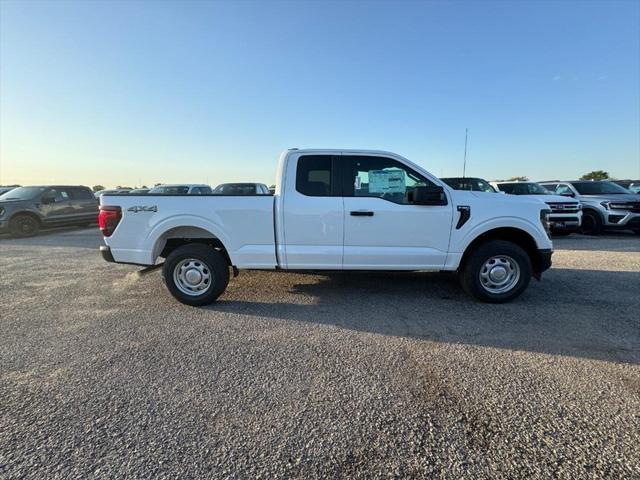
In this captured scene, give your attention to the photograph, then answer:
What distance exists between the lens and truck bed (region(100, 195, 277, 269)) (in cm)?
428

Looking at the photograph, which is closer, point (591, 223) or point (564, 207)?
point (564, 207)

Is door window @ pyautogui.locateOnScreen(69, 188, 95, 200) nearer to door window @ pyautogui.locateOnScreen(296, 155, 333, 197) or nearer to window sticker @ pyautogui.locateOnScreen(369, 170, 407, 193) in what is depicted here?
door window @ pyautogui.locateOnScreen(296, 155, 333, 197)

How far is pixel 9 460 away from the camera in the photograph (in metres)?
1.95

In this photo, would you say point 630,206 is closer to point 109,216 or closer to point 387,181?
point 387,181

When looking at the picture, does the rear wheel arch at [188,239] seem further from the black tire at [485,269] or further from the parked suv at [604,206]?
the parked suv at [604,206]

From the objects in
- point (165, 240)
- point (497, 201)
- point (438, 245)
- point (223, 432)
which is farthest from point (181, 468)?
point (497, 201)

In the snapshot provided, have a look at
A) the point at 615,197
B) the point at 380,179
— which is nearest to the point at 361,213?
the point at 380,179

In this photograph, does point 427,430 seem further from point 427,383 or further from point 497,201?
point 497,201

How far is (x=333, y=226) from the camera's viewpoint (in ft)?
14.0

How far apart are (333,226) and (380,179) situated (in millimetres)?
881

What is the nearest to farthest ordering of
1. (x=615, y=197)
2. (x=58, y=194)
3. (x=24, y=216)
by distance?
(x=615, y=197) < (x=24, y=216) < (x=58, y=194)

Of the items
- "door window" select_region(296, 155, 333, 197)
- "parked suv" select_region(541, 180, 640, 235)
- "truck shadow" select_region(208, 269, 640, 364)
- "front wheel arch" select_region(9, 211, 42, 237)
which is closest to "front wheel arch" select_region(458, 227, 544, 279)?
"truck shadow" select_region(208, 269, 640, 364)

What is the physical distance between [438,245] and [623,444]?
2.61 m

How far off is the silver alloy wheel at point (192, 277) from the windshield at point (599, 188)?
13.0 metres
